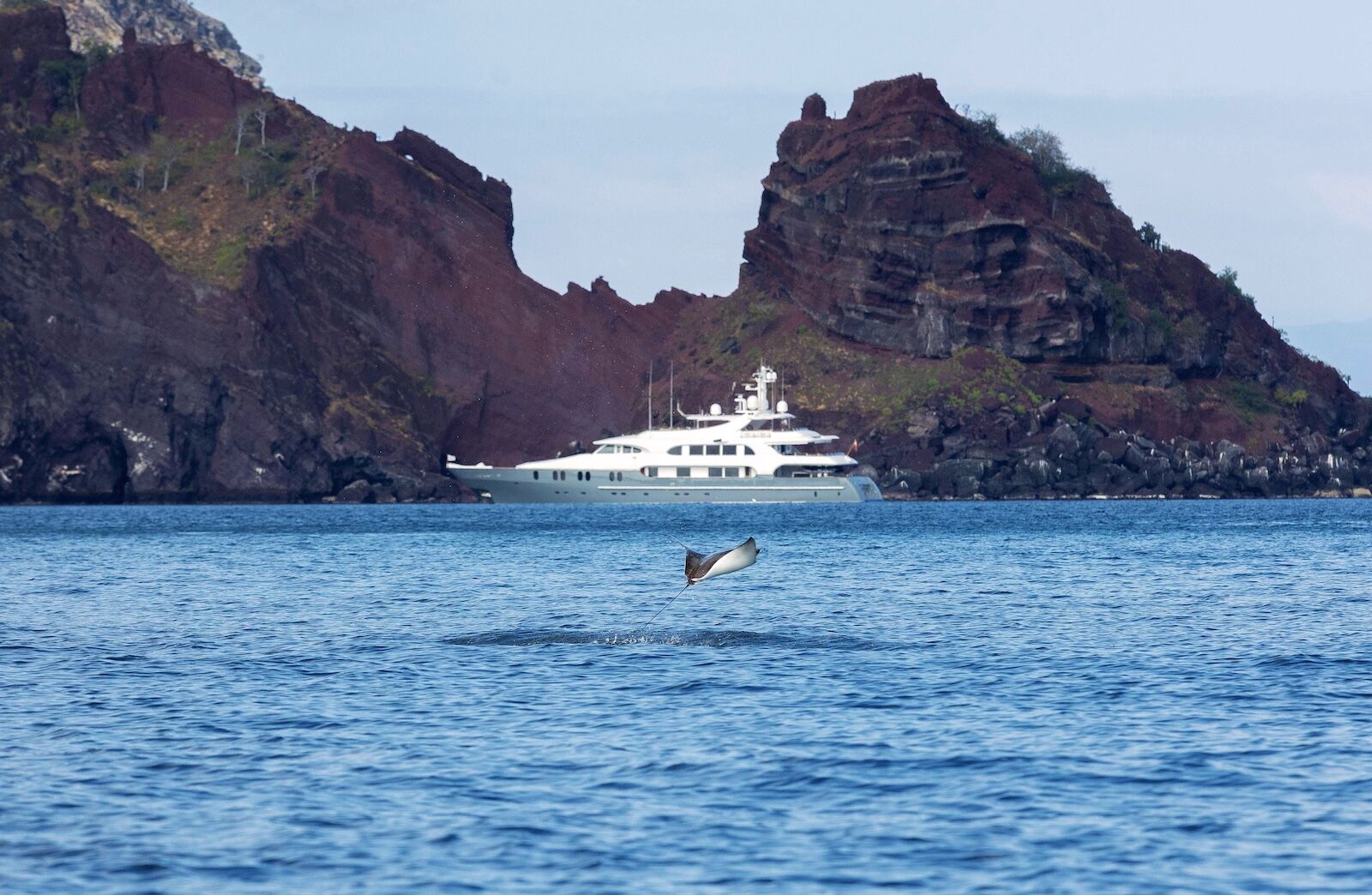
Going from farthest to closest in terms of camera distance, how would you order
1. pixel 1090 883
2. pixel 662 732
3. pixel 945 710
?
pixel 945 710, pixel 662 732, pixel 1090 883

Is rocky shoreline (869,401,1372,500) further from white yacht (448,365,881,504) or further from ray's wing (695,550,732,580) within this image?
ray's wing (695,550,732,580)

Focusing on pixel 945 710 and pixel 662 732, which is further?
pixel 945 710

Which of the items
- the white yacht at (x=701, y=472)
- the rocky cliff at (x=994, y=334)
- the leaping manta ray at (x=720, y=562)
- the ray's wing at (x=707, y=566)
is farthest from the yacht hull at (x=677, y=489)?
the ray's wing at (x=707, y=566)

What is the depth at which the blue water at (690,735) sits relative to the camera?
17859 mm

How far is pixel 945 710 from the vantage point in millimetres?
27047

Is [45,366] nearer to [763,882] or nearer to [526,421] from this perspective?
[526,421]

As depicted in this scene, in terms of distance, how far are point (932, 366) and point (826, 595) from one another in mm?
122020

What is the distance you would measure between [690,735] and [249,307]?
449ft

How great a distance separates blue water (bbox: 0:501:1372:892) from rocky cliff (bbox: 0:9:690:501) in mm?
94433

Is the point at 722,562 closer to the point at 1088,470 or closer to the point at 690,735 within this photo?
the point at 690,735

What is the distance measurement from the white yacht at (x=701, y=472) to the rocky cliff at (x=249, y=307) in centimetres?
1636

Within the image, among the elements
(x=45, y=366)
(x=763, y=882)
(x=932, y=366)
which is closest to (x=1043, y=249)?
(x=932, y=366)

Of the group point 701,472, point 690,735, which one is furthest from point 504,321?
point 690,735

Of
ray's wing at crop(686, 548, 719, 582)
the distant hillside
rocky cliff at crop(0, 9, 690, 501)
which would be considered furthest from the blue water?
the distant hillside
